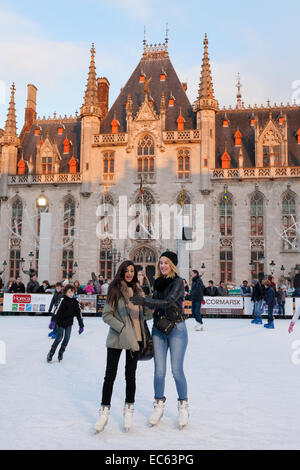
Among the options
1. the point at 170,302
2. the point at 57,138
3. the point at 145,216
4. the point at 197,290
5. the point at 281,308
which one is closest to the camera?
the point at 170,302

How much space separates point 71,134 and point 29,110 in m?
5.79

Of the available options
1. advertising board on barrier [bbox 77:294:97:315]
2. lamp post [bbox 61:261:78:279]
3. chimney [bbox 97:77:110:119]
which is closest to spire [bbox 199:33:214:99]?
chimney [bbox 97:77:110:119]

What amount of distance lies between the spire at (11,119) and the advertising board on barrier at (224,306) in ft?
82.0

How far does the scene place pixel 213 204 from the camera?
32719mm

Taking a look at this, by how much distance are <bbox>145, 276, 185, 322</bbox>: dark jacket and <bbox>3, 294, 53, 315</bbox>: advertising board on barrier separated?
52.1 ft

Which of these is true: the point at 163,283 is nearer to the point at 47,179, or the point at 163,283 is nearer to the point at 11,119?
the point at 47,179

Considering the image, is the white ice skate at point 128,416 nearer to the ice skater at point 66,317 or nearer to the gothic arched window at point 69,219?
the ice skater at point 66,317

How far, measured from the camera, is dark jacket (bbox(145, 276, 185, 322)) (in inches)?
181

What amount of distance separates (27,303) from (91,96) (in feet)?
71.2

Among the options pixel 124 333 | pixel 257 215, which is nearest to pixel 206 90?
pixel 257 215

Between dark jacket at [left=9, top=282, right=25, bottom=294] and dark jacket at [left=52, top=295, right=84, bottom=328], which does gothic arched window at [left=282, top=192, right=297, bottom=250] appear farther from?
dark jacket at [left=52, top=295, right=84, bottom=328]

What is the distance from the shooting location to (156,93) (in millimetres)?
36688

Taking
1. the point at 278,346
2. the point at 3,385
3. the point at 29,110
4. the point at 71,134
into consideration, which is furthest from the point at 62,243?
the point at 3,385

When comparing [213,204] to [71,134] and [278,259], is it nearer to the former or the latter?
[278,259]
